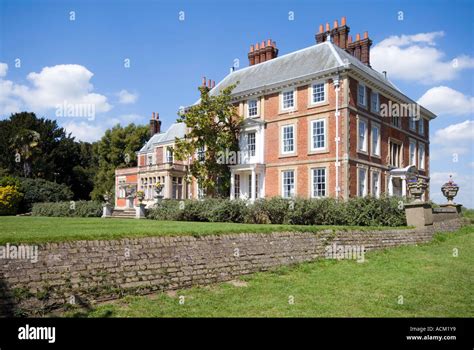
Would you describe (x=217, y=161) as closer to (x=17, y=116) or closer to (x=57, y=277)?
(x=57, y=277)

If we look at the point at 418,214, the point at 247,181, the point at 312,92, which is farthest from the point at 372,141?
the point at 418,214

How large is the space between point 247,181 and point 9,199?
2056cm

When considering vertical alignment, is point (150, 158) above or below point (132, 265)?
above

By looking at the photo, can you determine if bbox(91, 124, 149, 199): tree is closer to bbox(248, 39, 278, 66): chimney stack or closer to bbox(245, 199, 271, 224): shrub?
bbox(248, 39, 278, 66): chimney stack

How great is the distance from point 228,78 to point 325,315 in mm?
28606

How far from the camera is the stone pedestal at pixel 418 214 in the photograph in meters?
15.9

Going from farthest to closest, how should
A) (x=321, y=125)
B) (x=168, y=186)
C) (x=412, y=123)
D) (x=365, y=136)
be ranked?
(x=168, y=186)
(x=412, y=123)
(x=365, y=136)
(x=321, y=125)

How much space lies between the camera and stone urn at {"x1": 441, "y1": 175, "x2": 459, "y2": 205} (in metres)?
21.0

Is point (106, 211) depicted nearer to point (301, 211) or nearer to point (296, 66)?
point (301, 211)

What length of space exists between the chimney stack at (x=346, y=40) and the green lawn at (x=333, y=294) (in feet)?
68.6

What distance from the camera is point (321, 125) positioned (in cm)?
2453
